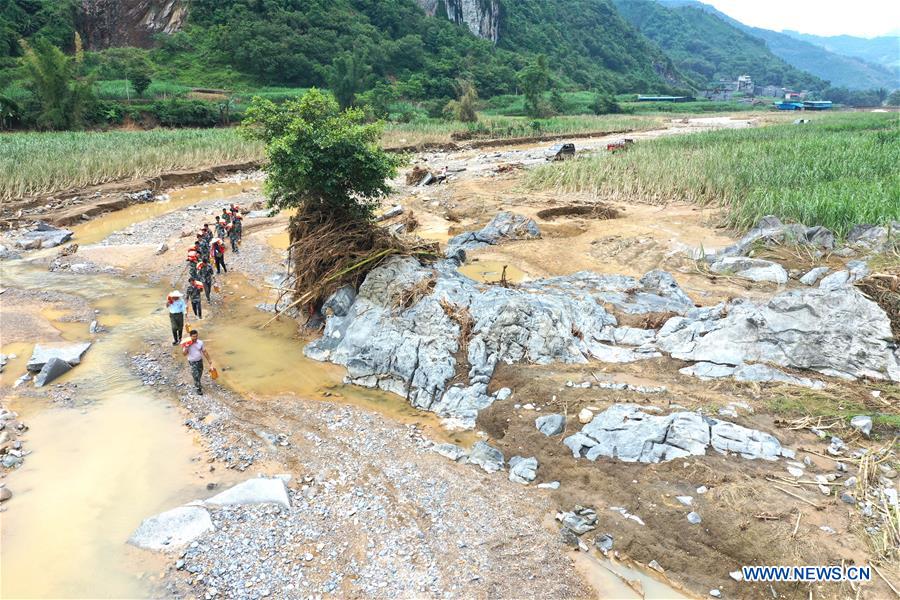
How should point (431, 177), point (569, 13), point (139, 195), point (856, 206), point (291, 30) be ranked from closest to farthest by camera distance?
point (856, 206) → point (139, 195) → point (431, 177) → point (291, 30) → point (569, 13)

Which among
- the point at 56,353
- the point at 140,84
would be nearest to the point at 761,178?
the point at 56,353

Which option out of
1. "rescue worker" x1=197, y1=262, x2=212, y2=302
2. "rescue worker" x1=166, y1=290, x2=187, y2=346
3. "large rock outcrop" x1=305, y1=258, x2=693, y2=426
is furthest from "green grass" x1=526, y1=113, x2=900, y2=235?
"rescue worker" x1=166, y1=290, x2=187, y2=346

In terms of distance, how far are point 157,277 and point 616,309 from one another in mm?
12185

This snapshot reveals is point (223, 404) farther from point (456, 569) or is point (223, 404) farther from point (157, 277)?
point (157, 277)

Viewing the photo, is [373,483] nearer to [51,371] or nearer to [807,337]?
[51,371]

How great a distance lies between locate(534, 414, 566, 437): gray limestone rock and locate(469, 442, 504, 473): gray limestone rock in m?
0.70

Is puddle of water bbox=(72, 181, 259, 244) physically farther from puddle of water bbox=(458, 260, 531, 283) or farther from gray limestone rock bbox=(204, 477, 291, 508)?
gray limestone rock bbox=(204, 477, 291, 508)

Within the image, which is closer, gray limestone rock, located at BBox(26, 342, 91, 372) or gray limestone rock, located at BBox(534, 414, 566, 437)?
gray limestone rock, located at BBox(534, 414, 566, 437)

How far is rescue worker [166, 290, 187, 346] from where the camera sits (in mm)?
10993

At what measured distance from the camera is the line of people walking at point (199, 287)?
9.59 meters

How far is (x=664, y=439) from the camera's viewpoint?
718 cm

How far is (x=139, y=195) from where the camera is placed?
24.0m

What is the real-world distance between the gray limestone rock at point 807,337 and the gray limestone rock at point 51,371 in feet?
35.5

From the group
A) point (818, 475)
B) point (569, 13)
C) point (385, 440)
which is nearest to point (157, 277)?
point (385, 440)
